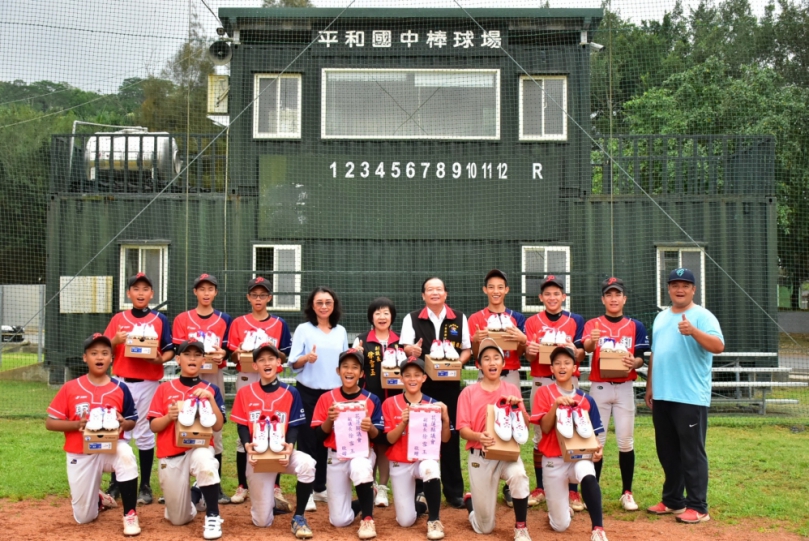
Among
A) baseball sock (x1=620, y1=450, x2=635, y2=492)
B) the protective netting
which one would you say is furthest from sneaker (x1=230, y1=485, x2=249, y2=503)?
the protective netting

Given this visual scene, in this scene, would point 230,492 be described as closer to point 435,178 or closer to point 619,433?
point 619,433

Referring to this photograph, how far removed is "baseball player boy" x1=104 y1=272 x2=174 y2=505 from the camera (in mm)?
5965

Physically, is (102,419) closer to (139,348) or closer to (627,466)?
(139,348)

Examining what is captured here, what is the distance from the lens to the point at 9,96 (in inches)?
523

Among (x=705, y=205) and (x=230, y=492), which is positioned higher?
(x=705, y=205)

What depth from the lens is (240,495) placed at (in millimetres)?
5906

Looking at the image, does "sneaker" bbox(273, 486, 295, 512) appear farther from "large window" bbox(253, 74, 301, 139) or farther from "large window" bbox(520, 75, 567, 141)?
"large window" bbox(520, 75, 567, 141)

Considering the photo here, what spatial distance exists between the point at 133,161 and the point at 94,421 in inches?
281

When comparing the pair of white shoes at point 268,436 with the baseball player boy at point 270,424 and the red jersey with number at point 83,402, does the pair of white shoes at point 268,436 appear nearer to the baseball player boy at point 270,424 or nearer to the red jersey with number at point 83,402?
the baseball player boy at point 270,424

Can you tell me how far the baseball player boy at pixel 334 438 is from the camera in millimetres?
5234

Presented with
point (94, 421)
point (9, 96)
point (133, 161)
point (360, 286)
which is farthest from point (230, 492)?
point (9, 96)

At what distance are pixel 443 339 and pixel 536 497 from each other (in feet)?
4.48

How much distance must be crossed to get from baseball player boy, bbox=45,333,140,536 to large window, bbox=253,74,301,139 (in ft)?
19.1

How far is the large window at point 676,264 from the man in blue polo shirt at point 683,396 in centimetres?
538
